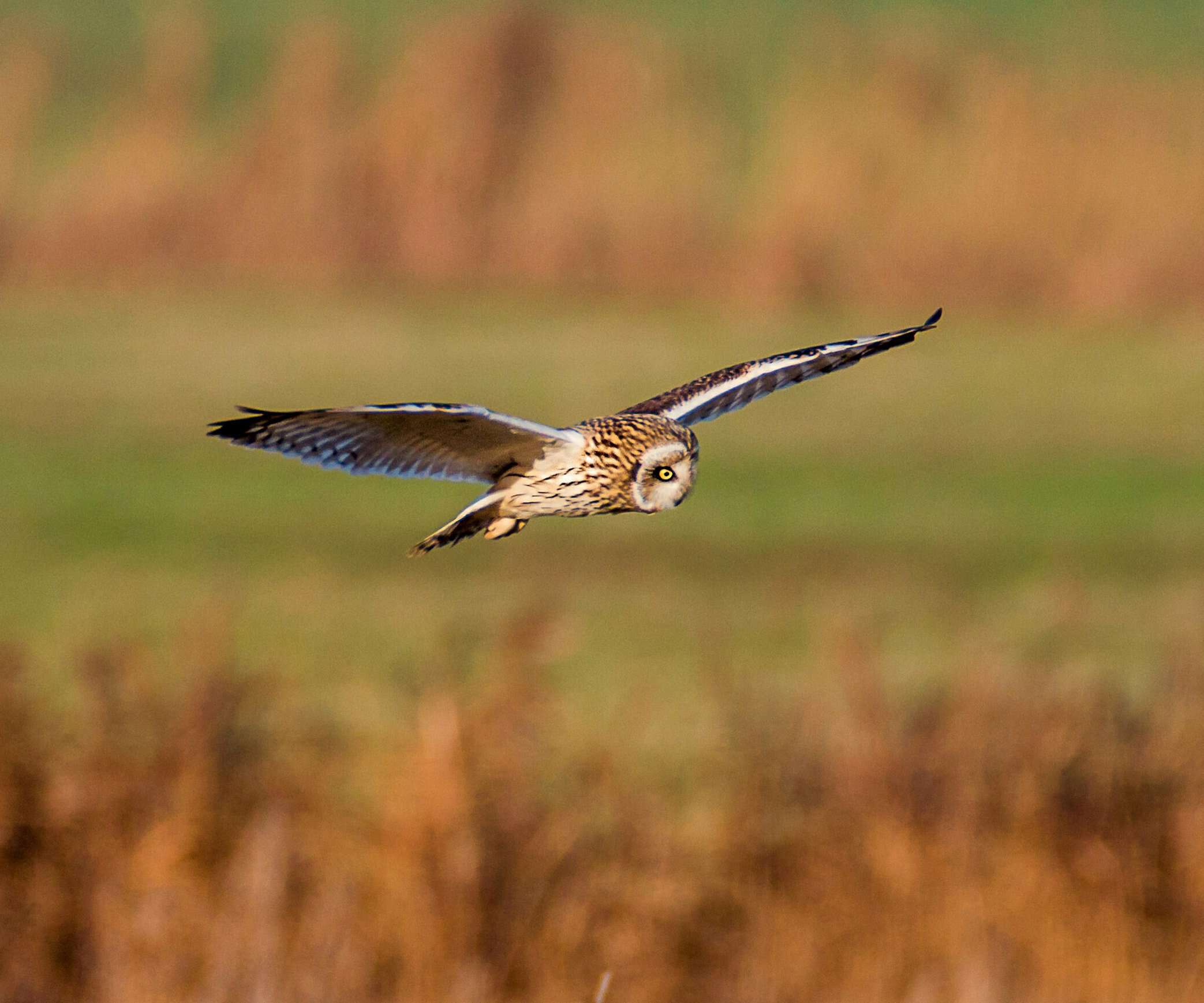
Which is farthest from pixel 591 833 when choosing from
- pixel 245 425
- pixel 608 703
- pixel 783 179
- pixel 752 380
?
pixel 608 703

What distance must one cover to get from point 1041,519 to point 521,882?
129 ft

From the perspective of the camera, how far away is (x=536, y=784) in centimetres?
1021

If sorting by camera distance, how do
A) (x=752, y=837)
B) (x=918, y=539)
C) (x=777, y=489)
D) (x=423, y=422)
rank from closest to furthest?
(x=423, y=422), (x=752, y=837), (x=918, y=539), (x=777, y=489)

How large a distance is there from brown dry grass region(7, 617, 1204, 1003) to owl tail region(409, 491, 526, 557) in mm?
7764

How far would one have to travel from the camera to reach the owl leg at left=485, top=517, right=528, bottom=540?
117 centimetres

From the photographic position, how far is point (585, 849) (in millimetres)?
10617

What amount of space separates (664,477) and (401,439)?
17 centimetres

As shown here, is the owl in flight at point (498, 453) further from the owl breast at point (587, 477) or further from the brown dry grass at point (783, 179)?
the brown dry grass at point (783, 179)

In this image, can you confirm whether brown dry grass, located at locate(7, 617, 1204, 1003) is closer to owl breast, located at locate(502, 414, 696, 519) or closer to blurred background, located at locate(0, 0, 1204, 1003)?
blurred background, located at locate(0, 0, 1204, 1003)

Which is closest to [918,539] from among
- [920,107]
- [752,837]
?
[752,837]

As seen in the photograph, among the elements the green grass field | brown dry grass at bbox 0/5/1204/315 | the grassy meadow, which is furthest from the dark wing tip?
the green grass field

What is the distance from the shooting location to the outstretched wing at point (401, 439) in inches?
46.0

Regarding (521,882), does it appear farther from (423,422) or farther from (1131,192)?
(423,422)

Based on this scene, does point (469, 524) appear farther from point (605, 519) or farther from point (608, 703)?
point (605, 519)
